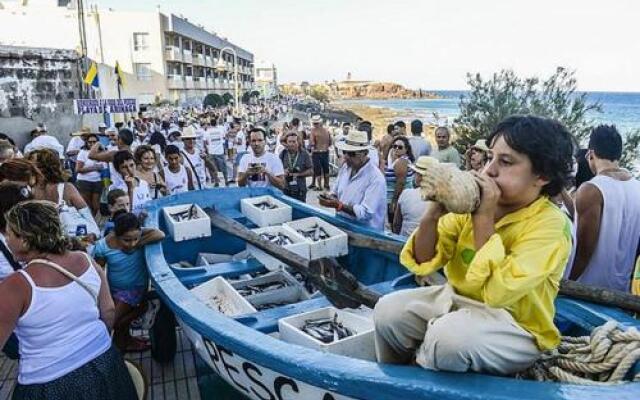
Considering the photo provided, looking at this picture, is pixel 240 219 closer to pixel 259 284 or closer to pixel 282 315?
pixel 259 284

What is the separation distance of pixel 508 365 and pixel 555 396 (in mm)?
197

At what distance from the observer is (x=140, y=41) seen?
41.6 metres

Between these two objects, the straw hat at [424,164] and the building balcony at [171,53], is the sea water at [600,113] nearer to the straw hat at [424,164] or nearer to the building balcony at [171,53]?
the straw hat at [424,164]

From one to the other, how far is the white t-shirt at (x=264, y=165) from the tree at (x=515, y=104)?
7188 mm

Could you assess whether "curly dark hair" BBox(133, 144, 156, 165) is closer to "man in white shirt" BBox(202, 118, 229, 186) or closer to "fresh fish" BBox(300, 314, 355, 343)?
"fresh fish" BBox(300, 314, 355, 343)

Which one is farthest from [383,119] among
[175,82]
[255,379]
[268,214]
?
[255,379]

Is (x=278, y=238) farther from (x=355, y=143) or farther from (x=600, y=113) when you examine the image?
(x=600, y=113)

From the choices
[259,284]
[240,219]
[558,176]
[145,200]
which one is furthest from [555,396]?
[145,200]

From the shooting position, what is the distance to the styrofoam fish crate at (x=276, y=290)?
379cm

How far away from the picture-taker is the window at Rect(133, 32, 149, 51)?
41312 mm

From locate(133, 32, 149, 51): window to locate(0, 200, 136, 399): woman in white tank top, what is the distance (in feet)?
143

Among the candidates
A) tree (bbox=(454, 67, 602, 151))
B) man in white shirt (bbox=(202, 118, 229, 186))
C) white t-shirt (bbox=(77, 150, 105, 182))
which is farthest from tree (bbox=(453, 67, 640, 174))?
white t-shirt (bbox=(77, 150, 105, 182))

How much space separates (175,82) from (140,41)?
4.57 m

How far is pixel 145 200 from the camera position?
608cm
